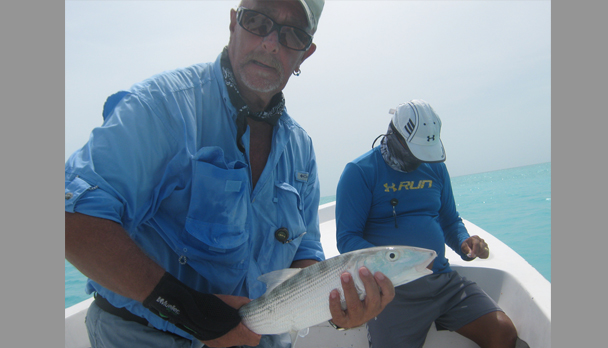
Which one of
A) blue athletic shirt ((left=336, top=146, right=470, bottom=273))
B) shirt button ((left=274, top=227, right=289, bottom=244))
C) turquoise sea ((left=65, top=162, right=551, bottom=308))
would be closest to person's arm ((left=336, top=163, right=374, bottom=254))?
blue athletic shirt ((left=336, top=146, right=470, bottom=273))

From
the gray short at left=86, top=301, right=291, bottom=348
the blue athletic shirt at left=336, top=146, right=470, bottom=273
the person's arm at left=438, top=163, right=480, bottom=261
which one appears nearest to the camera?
the gray short at left=86, top=301, right=291, bottom=348

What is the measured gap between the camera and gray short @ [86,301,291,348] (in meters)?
1.67

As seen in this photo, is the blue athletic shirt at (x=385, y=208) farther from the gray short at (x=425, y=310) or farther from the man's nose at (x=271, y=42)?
the man's nose at (x=271, y=42)

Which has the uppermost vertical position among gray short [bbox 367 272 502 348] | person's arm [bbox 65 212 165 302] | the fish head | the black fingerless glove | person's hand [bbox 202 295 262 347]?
person's arm [bbox 65 212 165 302]

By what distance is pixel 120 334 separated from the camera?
167 cm

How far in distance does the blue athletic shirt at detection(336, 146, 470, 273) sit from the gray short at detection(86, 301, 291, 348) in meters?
1.92

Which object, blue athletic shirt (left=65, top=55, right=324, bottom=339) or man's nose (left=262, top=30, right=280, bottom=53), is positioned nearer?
blue athletic shirt (left=65, top=55, right=324, bottom=339)

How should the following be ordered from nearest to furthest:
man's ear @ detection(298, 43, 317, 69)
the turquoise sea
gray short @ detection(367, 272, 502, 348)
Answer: man's ear @ detection(298, 43, 317, 69) → gray short @ detection(367, 272, 502, 348) → the turquoise sea

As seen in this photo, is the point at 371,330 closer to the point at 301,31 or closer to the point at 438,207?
the point at 438,207

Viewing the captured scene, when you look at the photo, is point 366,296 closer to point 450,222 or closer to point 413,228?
point 413,228

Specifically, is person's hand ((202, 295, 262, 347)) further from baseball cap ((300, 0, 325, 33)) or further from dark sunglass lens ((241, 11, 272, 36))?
baseball cap ((300, 0, 325, 33))

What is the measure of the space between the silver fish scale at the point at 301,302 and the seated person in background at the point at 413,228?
149 cm

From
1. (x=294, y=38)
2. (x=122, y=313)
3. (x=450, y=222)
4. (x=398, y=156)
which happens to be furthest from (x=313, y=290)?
(x=450, y=222)

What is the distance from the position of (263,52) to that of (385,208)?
2100 mm
